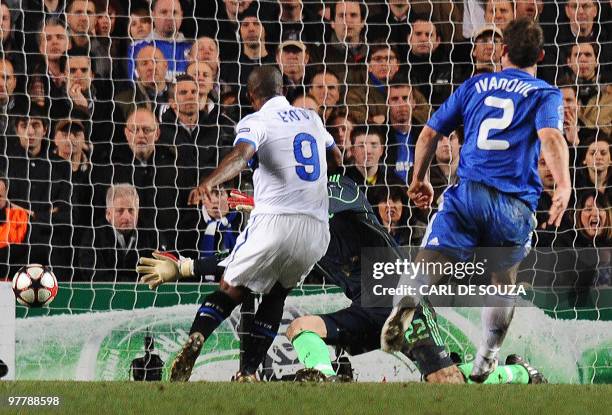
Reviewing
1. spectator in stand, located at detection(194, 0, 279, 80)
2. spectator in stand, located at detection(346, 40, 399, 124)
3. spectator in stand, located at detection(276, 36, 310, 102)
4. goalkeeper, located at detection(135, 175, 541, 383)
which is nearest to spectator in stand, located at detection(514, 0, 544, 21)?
spectator in stand, located at detection(346, 40, 399, 124)

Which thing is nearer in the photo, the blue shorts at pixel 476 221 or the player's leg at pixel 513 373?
the blue shorts at pixel 476 221

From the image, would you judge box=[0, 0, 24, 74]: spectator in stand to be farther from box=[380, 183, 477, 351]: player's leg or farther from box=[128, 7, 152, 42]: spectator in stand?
box=[380, 183, 477, 351]: player's leg

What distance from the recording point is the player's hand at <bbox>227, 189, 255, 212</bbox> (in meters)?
8.00

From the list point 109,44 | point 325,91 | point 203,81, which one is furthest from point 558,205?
point 109,44

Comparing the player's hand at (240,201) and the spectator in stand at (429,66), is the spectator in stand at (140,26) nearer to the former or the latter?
the player's hand at (240,201)

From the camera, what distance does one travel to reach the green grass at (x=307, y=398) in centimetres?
573

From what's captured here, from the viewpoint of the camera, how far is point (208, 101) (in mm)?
8961

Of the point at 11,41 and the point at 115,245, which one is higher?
the point at 11,41

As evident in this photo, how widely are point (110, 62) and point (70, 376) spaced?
7.44 ft

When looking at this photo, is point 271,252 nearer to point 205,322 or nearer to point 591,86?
point 205,322

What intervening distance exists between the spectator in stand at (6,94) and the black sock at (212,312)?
2342mm

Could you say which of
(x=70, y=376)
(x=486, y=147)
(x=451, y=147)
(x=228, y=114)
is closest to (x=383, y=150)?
(x=451, y=147)

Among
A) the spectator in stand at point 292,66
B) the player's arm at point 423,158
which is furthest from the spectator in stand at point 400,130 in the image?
the player's arm at point 423,158

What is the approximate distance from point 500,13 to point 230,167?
326cm
